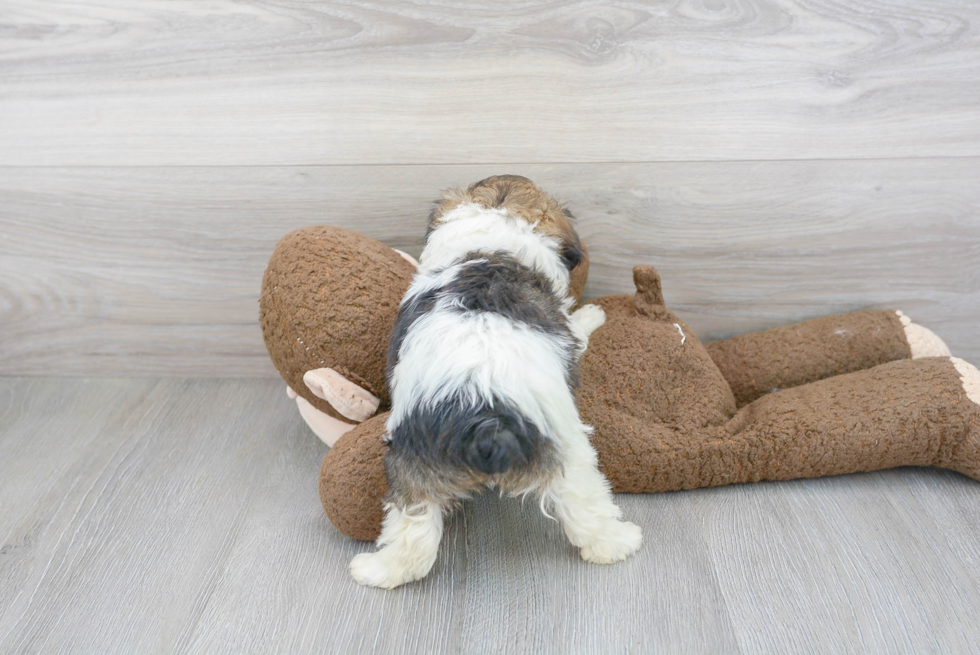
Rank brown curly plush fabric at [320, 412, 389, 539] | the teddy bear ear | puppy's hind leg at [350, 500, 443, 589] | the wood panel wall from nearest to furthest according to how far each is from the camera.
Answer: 1. puppy's hind leg at [350, 500, 443, 589]
2. brown curly plush fabric at [320, 412, 389, 539]
3. the teddy bear ear
4. the wood panel wall

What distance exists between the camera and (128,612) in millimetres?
1254

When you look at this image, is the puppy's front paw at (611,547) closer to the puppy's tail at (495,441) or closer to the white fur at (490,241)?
the puppy's tail at (495,441)

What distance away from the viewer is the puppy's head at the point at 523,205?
144cm

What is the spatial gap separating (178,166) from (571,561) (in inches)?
54.0

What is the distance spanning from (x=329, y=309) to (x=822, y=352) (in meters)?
1.20

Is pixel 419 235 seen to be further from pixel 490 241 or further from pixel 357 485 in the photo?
pixel 357 485

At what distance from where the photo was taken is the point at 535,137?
5.51 ft

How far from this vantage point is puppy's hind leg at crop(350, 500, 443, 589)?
1.21 meters

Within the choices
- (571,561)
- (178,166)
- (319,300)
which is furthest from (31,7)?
(571,561)

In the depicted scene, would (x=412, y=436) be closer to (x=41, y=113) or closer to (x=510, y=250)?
(x=510, y=250)

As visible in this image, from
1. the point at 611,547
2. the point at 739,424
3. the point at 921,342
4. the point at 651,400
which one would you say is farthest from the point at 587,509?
the point at 921,342

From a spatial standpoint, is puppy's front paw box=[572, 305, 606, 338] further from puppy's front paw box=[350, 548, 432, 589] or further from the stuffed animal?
puppy's front paw box=[350, 548, 432, 589]

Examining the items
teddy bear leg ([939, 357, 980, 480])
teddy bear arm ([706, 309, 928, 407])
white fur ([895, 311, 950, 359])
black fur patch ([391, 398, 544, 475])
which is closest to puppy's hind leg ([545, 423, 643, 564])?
black fur patch ([391, 398, 544, 475])

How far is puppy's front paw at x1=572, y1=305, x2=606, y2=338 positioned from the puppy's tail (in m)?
0.54
